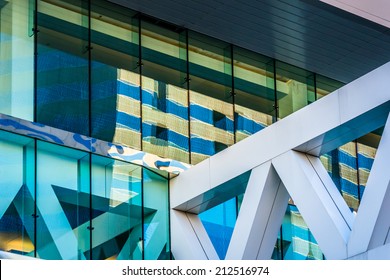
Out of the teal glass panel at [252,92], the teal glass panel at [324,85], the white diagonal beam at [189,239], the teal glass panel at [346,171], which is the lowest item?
the white diagonal beam at [189,239]

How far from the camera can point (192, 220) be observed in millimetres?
21953

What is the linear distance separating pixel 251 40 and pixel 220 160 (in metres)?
3.36

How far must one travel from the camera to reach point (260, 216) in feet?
65.3

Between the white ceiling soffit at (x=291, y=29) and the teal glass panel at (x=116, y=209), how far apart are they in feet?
10.4

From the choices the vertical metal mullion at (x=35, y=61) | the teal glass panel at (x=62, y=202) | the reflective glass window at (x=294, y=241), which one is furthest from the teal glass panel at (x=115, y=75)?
the reflective glass window at (x=294, y=241)

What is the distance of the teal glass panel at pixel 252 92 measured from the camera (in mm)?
23016

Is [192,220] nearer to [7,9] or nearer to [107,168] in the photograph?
[107,168]

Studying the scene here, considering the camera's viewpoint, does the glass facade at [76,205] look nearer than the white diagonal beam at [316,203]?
No

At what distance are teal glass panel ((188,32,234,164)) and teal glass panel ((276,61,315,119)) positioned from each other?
4.29 feet

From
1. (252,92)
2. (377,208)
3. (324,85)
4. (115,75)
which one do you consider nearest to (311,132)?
(377,208)

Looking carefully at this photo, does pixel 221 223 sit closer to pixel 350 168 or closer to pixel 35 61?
pixel 350 168

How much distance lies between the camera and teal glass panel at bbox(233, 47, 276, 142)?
75.5 feet

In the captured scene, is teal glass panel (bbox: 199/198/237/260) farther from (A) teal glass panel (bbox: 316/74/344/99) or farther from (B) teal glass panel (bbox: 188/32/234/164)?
(A) teal glass panel (bbox: 316/74/344/99)

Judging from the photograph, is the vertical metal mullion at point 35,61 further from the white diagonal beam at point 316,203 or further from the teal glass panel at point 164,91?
the white diagonal beam at point 316,203
